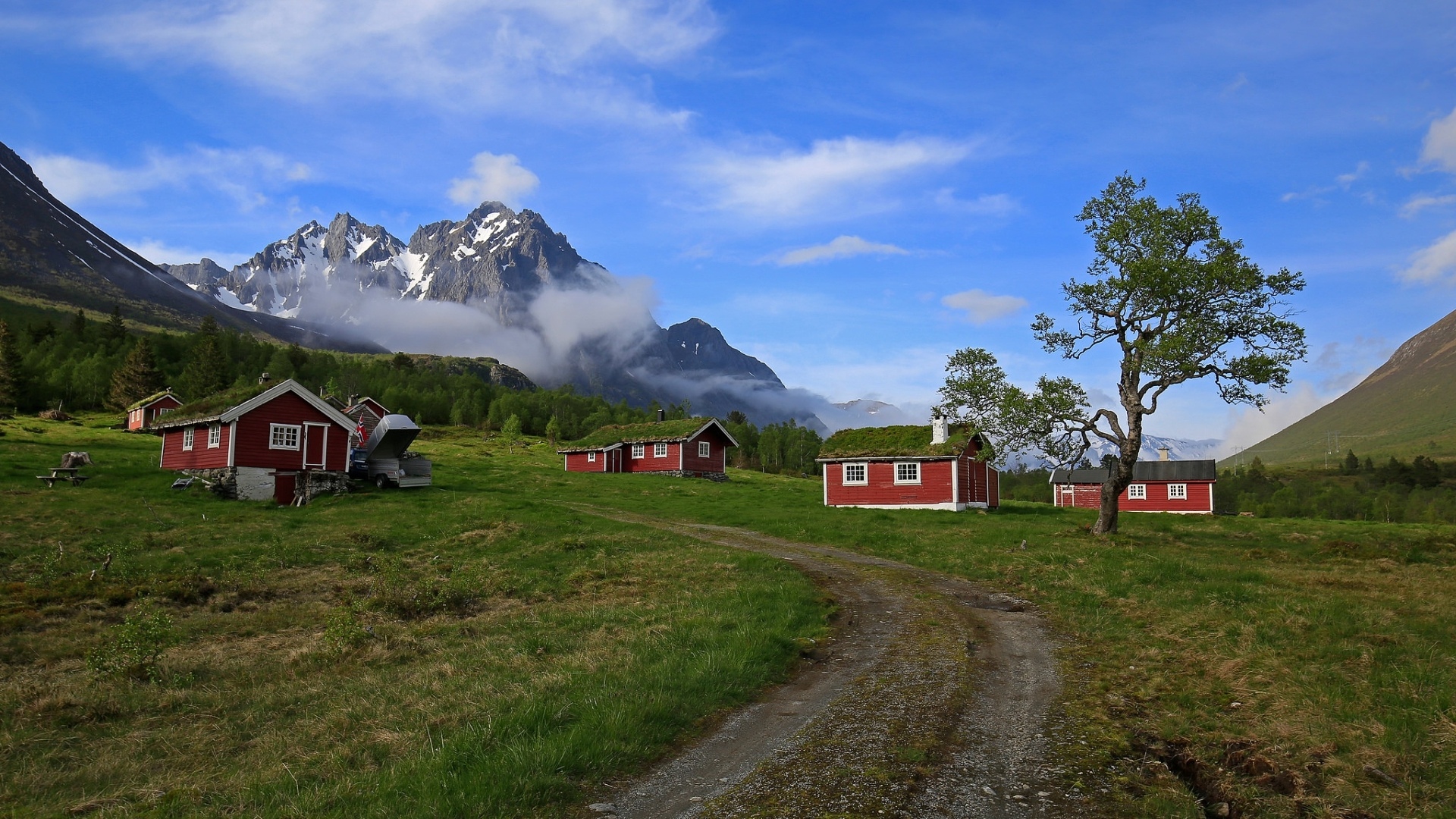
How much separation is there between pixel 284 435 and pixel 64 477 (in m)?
9.60

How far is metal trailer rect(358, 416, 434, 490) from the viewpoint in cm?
4628

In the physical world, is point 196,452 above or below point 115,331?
below

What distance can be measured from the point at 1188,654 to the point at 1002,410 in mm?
20121

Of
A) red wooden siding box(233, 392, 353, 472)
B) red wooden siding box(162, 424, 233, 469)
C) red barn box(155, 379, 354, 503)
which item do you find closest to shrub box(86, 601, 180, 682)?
red barn box(155, 379, 354, 503)

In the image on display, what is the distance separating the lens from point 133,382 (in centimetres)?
10006

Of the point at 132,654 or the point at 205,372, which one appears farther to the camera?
the point at 205,372

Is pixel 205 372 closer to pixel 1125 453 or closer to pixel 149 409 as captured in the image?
pixel 149 409

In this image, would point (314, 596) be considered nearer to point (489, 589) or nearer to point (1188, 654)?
point (489, 589)

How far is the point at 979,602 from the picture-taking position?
1809 centimetres

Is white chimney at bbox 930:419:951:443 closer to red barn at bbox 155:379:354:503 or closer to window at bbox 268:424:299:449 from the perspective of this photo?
red barn at bbox 155:379:354:503

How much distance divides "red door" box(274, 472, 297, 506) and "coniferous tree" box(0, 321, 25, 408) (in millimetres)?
70199

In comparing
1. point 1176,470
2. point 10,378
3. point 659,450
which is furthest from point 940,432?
point 10,378

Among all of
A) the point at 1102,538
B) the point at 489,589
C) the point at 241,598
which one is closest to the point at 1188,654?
the point at 489,589

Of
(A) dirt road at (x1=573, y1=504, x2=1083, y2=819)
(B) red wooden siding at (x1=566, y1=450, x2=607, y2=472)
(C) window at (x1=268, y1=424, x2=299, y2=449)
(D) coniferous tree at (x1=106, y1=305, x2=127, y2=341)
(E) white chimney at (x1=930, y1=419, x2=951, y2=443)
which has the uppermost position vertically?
(D) coniferous tree at (x1=106, y1=305, x2=127, y2=341)
